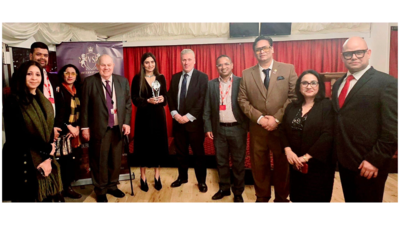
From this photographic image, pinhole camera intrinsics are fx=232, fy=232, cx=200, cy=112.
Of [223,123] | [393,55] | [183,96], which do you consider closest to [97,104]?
[183,96]

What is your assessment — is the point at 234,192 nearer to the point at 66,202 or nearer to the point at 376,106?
the point at 376,106

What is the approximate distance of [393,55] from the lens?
1.92 m

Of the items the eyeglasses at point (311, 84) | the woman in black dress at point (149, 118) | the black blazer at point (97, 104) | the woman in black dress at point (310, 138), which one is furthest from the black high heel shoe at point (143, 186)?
the eyeglasses at point (311, 84)

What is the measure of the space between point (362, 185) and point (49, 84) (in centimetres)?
280

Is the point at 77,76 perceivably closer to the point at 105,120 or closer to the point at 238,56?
the point at 105,120

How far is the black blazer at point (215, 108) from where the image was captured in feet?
6.77

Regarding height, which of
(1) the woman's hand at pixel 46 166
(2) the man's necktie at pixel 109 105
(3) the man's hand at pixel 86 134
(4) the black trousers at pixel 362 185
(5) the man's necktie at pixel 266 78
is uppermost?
(5) the man's necktie at pixel 266 78

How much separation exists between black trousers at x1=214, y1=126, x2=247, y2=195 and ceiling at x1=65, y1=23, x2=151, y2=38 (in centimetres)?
123

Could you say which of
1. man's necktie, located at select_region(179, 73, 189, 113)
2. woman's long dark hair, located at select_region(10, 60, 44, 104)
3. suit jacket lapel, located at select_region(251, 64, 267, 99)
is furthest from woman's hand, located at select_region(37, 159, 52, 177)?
suit jacket lapel, located at select_region(251, 64, 267, 99)

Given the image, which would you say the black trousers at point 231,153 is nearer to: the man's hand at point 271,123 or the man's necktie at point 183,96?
the man's hand at point 271,123
